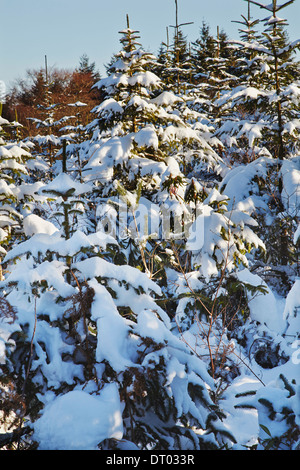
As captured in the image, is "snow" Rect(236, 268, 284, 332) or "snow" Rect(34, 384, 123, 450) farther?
"snow" Rect(236, 268, 284, 332)

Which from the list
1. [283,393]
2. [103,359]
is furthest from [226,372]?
[103,359]

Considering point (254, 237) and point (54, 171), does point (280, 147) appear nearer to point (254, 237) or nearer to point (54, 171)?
point (254, 237)

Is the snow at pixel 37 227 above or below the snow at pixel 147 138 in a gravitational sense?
below

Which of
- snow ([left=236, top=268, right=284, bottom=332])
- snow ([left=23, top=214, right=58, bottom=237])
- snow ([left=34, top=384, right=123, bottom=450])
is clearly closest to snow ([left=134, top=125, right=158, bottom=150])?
snow ([left=236, top=268, right=284, bottom=332])

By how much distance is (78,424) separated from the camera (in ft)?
5.00

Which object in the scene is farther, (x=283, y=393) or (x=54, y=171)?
(x=54, y=171)

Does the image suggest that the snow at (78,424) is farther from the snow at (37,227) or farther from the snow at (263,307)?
the snow at (263,307)

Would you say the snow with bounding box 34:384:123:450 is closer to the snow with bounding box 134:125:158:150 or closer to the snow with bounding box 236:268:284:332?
the snow with bounding box 236:268:284:332

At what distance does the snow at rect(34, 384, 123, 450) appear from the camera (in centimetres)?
151

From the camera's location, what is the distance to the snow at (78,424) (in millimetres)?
1509

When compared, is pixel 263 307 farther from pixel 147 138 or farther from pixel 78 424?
pixel 78 424

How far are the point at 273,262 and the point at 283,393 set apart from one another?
4369 mm

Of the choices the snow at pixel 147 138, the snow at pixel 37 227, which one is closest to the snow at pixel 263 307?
the snow at pixel 37 227
